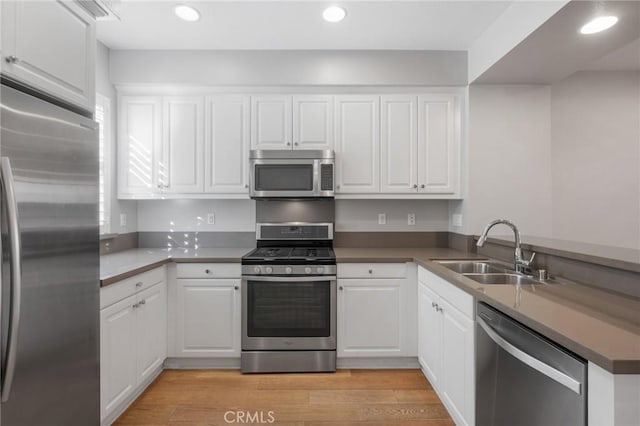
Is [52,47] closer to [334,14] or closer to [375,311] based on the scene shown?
[334,14]

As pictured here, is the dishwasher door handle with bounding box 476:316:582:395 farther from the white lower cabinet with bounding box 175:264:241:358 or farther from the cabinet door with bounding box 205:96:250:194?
the cabinet door with bounding box 205:96:250:194

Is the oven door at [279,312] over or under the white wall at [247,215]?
under

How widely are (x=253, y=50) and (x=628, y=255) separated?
2.84 meters

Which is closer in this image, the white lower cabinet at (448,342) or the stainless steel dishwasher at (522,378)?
the stainless steel dishwasher at (522,378)

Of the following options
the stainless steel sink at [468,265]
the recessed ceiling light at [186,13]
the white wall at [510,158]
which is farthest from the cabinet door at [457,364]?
the recessed ceiling light at [186,13]

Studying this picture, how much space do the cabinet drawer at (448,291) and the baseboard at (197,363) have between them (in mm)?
1564

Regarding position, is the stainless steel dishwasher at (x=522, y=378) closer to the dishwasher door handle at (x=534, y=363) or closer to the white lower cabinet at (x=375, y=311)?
the dishwasher door handle at (x=534, y=363)

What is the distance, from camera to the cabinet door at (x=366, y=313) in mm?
2787

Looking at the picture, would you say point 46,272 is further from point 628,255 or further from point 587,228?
point 587,228

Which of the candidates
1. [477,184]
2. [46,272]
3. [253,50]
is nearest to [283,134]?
[253,50]

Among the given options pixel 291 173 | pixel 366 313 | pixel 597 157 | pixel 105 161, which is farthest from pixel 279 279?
pixel 597 157

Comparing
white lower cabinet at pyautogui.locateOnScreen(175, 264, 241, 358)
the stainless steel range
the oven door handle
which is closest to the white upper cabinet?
the stainless steel range

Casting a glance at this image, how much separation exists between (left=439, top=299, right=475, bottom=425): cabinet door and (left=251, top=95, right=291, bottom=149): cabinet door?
181 cm

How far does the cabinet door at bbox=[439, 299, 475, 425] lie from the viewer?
181 centimetres
